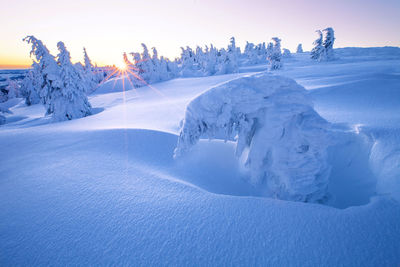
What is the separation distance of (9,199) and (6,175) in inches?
54.6

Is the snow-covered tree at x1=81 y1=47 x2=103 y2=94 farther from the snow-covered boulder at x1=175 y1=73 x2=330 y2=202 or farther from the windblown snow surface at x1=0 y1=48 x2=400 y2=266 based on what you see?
the snow-covered boulder at x1=175 y1=73 x2=330 y2=202

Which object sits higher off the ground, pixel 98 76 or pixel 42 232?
pixel 98 76

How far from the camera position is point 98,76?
47.8m

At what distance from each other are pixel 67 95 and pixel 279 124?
1684cm

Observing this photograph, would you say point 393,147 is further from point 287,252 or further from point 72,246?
point 72,246

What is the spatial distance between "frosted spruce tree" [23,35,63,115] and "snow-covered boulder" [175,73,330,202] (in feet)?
51.6

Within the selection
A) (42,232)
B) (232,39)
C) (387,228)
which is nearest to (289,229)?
(387,228)

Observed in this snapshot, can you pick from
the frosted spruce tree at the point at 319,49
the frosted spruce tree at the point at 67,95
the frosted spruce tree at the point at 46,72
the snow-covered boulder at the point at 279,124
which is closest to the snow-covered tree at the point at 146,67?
the frosted spruce tree at the point at 67,95

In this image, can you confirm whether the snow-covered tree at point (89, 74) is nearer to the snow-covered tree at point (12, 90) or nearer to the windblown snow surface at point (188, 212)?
the snow-covered tree at point (12, 90)

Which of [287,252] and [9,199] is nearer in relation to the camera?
[287,252]

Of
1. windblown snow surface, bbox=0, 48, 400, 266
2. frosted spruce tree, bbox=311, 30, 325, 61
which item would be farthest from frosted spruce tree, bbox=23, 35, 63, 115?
frosted spruce tree, bbox=311, 30, 325, 61

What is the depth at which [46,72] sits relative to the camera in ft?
43.7

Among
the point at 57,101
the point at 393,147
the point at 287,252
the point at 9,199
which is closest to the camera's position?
the point at 287,252

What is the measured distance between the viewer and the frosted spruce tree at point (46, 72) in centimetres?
1294
